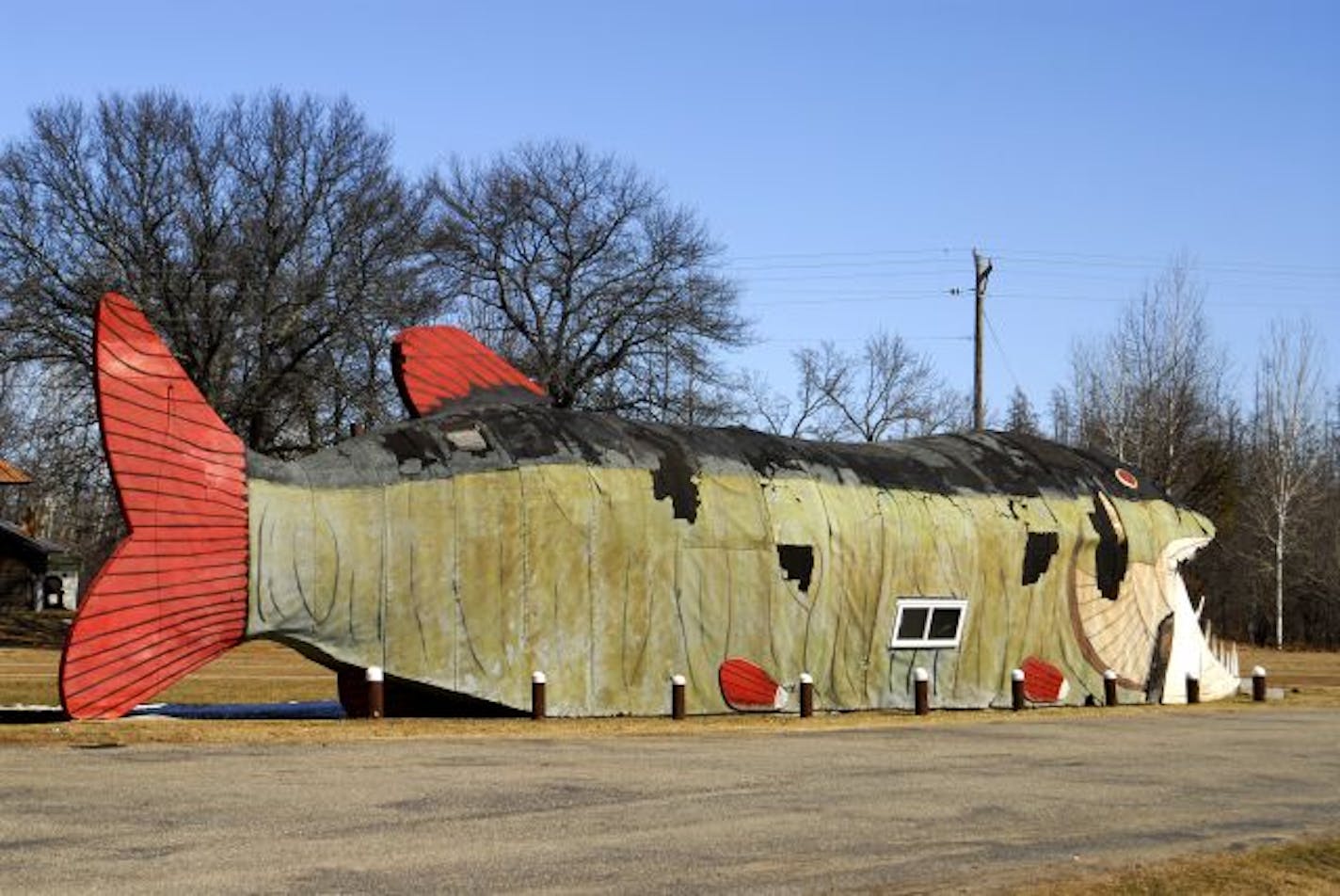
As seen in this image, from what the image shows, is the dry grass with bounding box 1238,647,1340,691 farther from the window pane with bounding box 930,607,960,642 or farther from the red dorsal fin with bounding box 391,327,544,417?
the red dorsal fin with bounding box 391,327,544,417

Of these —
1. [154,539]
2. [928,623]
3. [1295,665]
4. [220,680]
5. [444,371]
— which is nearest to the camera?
[154,539]

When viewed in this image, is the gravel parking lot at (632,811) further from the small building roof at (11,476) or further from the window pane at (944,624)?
the small building roof at (11,476)

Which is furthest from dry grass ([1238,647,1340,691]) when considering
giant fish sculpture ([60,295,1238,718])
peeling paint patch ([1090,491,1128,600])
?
giant fish sculpture ([60,295,1238,718])

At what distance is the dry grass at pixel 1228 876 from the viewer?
10.4 metres

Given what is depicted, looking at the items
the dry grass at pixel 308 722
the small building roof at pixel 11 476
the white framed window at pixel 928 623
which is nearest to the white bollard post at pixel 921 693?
the dry grass at pixel 308 722

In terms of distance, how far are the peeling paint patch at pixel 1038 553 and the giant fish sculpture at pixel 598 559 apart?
2.0 inches

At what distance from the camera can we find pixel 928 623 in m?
23.7

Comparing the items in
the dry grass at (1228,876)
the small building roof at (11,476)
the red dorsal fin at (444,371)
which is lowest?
the dry grass at (1228,876)

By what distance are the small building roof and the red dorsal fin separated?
31.6 m

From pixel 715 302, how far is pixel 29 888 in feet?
131

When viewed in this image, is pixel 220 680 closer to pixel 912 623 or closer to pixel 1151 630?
pixel 912 623

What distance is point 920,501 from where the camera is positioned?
24.0 m

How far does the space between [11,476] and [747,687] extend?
113 feet

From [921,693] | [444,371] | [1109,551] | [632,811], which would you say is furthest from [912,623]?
[632,811]
